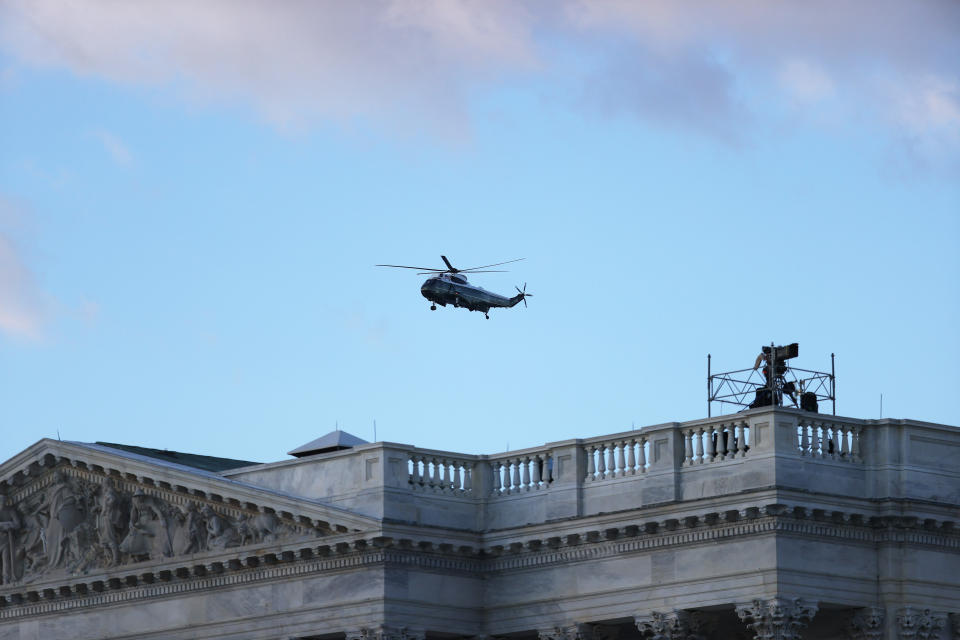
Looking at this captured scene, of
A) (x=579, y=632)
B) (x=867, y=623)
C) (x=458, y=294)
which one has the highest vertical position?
(x=458, y=294)

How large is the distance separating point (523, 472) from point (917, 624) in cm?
1077

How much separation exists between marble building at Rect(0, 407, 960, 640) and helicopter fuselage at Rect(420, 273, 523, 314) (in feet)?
43.4

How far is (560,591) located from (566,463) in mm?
3011

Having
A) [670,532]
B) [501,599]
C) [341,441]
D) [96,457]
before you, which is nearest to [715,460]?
[670,532]

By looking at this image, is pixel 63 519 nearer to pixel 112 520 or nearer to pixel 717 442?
pixel 112 520

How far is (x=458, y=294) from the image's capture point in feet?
273

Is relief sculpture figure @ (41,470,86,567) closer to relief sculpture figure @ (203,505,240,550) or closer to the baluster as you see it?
relief sculpture figure @ (203,505,240,550)

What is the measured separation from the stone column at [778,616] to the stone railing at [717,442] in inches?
137

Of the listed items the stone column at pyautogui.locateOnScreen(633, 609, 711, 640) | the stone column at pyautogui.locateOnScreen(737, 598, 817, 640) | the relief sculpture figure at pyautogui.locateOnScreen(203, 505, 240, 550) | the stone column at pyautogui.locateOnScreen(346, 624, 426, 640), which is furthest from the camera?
the relief sculpture figure at pyautogui.locateOnScreen(203, 505, 240, 550)

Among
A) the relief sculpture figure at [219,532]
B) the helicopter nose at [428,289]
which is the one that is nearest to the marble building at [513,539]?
the relief sculpture figure at [219,532]

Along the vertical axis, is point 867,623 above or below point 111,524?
below

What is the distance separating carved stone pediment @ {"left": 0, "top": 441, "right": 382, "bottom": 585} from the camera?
66375mm

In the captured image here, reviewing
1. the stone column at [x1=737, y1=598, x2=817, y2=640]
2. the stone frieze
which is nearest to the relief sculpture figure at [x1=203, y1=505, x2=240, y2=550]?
the stone frieze

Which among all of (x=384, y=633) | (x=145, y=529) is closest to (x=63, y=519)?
(x=145, y=529)
